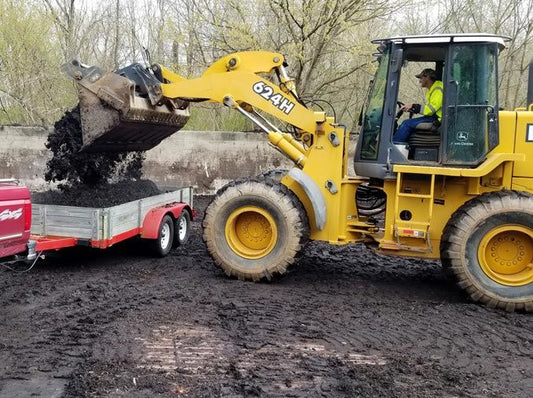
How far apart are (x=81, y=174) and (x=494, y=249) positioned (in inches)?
195

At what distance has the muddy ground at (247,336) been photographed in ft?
13.0

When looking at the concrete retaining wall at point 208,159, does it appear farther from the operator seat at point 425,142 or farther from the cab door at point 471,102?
the cab door at point 471,102

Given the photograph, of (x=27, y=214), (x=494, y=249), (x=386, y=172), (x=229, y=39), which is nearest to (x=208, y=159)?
(x=229, y=39)

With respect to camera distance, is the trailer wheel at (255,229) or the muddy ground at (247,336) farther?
the trailer wheel at (255,229)

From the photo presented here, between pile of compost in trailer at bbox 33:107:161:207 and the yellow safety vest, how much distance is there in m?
3.96

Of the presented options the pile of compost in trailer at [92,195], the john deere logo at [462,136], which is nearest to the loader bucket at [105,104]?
the pile of compost in trailer at [92,195]

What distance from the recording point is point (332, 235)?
6.55m

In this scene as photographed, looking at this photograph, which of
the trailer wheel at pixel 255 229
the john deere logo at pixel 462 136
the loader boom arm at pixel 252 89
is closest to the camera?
the john deere logo at pixel 462 136

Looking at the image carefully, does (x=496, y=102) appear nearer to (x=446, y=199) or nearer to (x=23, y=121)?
(x=446, y=199)

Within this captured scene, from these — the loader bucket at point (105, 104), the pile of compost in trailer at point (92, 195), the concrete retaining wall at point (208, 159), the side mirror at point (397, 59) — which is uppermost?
the side mirror at point (397, 59)

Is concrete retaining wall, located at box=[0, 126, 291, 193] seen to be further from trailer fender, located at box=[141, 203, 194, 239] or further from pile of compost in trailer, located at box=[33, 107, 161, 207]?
trailer fender, located at box=[141, 203, 194, 239]

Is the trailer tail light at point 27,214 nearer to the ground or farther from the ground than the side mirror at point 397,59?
nearer to the ground

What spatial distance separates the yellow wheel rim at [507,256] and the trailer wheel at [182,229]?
13.6 ft

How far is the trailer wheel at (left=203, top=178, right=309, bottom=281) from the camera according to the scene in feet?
21.0
